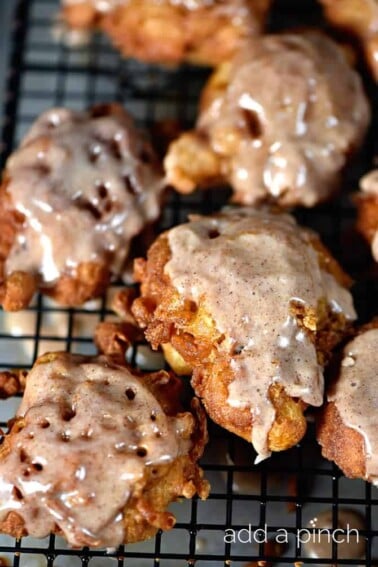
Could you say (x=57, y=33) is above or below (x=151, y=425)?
above

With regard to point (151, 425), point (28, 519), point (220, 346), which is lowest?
point (28, 519)

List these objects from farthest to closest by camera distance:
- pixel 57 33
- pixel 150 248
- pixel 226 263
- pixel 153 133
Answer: pixel 57 33, pixel 153 133, pixel 150 248, pixel 226 263

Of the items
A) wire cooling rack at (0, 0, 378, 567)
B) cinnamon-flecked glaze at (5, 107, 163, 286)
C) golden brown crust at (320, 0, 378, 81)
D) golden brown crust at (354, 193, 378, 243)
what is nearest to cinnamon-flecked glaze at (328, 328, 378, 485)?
wire cooling rack at (0, 0, 378, 567)

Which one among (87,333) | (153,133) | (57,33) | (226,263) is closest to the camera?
(226,263)

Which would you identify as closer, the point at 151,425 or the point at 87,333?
the point at 151,425

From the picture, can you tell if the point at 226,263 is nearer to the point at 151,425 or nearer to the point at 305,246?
the point at 305,246

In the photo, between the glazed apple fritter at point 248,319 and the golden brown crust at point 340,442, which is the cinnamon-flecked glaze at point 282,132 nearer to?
the glazed apple fritter at point 248,319

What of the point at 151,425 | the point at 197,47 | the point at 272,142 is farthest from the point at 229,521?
the point at 197,47

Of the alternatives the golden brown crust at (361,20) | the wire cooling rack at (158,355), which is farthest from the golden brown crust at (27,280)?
the golden brown crust at (361,20)
